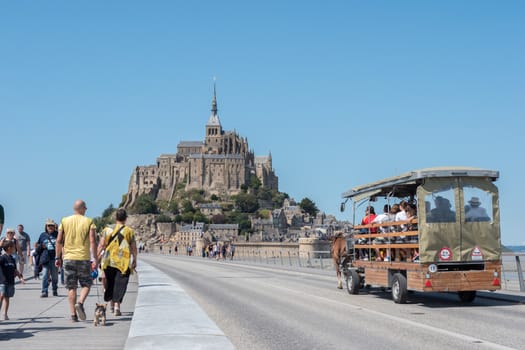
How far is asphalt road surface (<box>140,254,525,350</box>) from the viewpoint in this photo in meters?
9.59

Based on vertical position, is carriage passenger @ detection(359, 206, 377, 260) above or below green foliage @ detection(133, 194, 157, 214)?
below

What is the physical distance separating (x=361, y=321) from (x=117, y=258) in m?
4.15

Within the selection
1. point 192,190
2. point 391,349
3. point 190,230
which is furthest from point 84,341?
point 192,190

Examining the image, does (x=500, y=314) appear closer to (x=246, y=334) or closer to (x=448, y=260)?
(x=448, y=260)

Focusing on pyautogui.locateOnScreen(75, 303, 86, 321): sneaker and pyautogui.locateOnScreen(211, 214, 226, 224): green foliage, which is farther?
pyautogui.locateOnScreen(211, 214, 226, 224): green foliage

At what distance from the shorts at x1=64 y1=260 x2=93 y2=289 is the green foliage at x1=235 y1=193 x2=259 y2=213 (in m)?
171

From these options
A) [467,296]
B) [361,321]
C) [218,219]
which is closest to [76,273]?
[361,321]

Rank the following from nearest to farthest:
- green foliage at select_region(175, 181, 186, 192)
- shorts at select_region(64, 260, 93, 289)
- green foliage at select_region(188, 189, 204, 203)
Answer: shorts at select_region(64, 260, 93, 289) → green foliage at select_region(188, 189, 204, 203) → green foliage at select_region(175, 181, 186, 192)

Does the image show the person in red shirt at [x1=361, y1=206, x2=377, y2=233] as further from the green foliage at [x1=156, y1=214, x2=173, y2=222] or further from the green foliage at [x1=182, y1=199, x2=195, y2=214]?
the green foliage at [x1=156, y1=214, x2=173, y2=222]

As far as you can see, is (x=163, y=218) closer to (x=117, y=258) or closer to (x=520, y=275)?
(x=520, y=275)

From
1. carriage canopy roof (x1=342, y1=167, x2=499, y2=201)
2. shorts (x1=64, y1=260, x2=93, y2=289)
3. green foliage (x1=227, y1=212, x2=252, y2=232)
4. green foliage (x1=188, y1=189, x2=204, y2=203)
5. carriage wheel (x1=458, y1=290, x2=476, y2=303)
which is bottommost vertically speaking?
carriage wheel (x1=458, y1=290, x2=476, y2=303)

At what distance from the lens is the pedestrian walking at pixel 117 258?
11922mm

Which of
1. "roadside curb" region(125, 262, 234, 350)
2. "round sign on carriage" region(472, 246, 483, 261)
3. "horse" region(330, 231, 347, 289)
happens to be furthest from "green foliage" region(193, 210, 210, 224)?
"roadside curb" region(125, 262, 234, 350)

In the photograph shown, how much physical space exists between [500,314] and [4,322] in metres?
8.58
